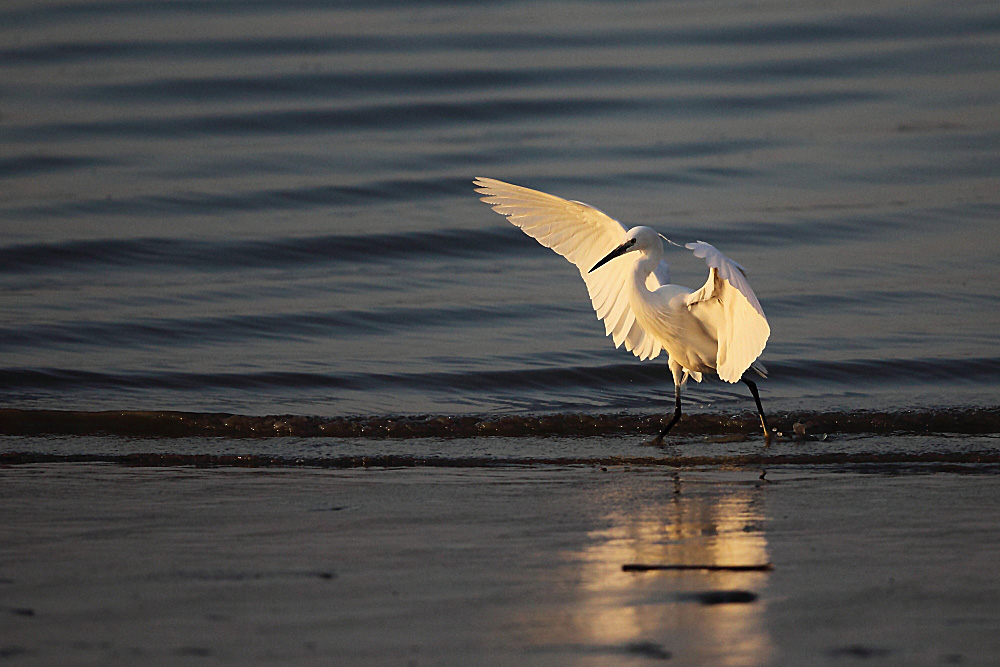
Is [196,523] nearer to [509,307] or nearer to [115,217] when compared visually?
[509,307]

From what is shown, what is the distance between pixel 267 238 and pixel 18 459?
6.73m

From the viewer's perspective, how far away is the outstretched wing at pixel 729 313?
5609 millimetres

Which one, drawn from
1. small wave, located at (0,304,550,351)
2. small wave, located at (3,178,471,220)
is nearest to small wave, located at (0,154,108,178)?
small wave, located at (3,178,471,220)

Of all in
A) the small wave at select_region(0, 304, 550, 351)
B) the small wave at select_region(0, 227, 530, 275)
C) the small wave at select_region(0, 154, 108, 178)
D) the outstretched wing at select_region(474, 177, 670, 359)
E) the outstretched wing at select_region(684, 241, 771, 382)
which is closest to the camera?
the outstretched wing at select_region(684, 241, 771, 382)

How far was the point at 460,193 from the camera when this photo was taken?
563 inches

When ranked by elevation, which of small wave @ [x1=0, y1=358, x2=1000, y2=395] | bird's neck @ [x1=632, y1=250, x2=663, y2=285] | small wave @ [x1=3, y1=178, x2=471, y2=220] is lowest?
small wave @ [x1=0, y1=358, x2=1000, y2=395]

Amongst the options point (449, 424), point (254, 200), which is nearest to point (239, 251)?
point (254, 200)

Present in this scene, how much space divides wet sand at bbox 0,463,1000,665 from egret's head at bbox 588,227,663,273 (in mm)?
1830

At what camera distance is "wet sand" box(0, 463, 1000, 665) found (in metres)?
3.21

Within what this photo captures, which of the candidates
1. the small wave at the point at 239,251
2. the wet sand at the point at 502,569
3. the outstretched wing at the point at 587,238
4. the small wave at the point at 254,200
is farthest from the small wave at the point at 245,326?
the wet sand at the point at 502,569

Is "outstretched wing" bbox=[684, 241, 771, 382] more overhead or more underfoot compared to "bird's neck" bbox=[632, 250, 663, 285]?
more underfoot

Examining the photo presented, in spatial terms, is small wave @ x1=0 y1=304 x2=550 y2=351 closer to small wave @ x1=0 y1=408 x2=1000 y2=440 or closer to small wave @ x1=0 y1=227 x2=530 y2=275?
small wave @ x1=0 y1=227 x2=530 y2=275

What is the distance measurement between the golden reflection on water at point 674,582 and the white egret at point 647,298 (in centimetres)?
151

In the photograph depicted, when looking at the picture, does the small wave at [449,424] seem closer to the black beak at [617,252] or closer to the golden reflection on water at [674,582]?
the black beak at [617,252]
